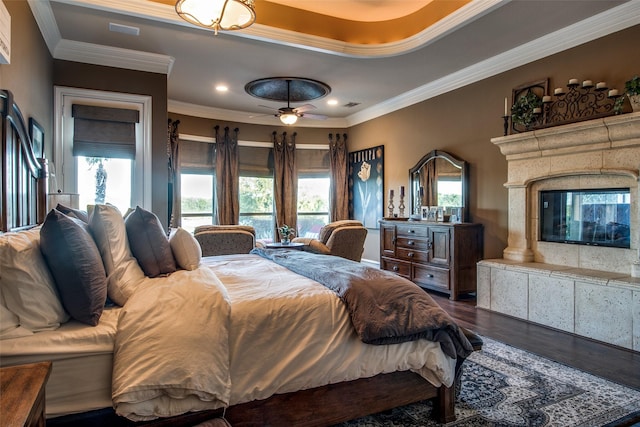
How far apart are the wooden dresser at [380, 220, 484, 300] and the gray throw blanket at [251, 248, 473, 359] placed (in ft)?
9.54

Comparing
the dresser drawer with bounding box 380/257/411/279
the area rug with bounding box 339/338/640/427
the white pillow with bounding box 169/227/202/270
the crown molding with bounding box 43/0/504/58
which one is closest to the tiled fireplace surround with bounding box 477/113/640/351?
the area rug with bounding box 339/338/640/427

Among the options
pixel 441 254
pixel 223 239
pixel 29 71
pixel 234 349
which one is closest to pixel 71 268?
pixel 234 349

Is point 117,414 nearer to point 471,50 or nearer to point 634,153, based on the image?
point 634,153

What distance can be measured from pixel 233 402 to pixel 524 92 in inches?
178

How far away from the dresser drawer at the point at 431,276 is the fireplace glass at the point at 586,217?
124 cm

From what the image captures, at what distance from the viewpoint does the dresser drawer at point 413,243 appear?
5262 mm

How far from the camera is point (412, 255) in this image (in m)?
5.51

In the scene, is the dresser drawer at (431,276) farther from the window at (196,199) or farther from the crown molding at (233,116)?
the window at (196,199)

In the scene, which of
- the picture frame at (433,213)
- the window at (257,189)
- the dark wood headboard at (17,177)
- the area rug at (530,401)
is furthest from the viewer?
the window at (257,189)

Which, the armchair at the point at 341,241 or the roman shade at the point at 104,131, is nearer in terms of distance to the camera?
the roman shade at the point at 104,131

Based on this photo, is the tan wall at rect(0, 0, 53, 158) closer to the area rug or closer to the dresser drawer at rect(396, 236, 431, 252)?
the area rug

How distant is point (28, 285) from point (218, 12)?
2.12m

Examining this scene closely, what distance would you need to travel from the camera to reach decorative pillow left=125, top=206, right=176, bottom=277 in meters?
2.16

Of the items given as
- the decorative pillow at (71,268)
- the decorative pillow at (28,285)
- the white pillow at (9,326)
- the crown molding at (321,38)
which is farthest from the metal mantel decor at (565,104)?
the white pillow at (9,326)
